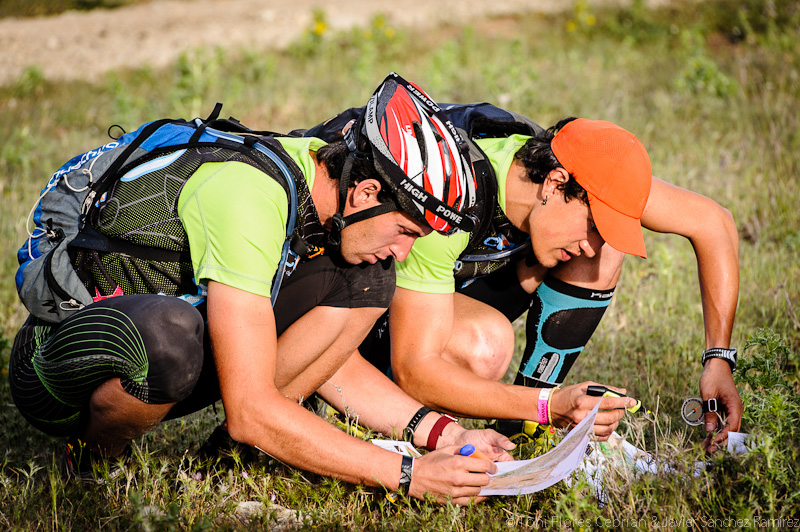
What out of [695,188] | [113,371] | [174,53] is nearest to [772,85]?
[695,188]

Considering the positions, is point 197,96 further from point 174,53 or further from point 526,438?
point 526,438

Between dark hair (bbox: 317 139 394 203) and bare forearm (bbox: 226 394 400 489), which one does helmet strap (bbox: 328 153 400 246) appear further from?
bare forearm (bbox: 226 394 400 489)

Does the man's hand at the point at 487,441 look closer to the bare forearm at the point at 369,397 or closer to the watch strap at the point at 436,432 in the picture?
the watch strap at the point at 436,432

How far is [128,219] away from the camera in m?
2.67

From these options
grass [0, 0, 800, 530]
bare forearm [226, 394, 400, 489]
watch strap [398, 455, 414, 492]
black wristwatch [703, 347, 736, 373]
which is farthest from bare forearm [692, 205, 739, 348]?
bare forearm [226, 394, 400, 489]

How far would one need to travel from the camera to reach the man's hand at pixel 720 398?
118 inches

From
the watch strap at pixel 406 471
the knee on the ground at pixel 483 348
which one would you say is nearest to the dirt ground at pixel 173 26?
the knee on the ground at pixel 483 348

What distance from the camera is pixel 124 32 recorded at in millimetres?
13219

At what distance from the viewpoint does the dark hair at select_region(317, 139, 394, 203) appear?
8.89 ft

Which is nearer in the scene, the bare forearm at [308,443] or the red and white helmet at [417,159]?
the bare forearm at [308,443]

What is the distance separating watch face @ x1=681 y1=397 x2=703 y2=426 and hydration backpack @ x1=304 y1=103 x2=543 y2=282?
98cm

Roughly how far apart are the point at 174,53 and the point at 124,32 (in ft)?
6.65

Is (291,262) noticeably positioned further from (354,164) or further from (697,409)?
(697,409)

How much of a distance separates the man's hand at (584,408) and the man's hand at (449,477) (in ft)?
1.55
